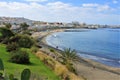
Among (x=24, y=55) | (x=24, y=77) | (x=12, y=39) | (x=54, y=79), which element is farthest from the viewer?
(x=12, y=39)

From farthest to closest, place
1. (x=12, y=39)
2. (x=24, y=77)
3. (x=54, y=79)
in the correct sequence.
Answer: (x=12, y=39) → (x=54, y=79) → (x=24, y=77)

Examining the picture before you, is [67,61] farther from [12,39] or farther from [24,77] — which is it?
[24,77]

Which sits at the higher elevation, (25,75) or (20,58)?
(25,75)

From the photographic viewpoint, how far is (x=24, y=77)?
17.1 feet

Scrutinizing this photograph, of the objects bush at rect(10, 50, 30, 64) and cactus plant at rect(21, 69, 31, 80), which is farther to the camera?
bush at rect(10, 50, 30, 64)

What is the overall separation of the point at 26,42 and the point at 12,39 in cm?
376

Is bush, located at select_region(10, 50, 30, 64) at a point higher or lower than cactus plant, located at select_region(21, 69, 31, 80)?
lower

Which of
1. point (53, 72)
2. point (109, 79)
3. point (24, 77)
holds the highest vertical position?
point (24, 77)

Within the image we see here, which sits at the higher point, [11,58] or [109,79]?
[11,58]

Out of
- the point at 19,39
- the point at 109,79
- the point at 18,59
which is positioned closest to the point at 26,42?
the point at 19,39

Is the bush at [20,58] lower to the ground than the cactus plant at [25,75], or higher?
lower

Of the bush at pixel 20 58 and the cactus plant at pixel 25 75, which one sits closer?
the cactus plant at pixel 25 75

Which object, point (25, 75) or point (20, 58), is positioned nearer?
point (25, 75)

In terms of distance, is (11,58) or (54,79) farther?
(11,58)
